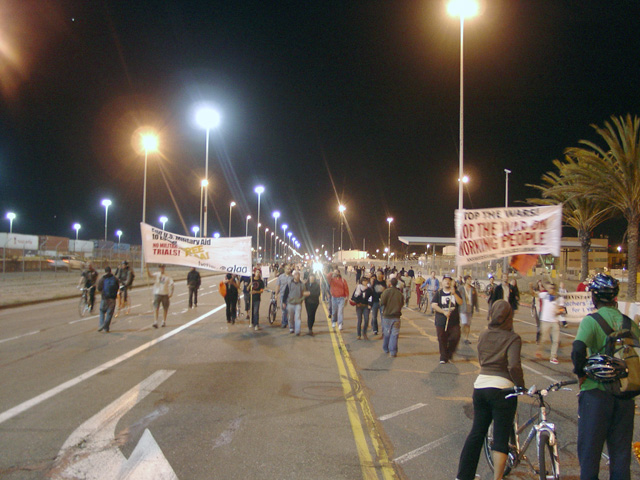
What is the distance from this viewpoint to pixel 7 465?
448cm

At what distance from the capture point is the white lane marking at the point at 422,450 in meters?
4.78

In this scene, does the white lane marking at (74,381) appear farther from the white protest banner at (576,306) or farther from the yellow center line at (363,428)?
the white protest banner at (576,306)

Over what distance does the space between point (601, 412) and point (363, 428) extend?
114 inches

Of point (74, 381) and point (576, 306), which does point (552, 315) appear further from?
point (74, 381)

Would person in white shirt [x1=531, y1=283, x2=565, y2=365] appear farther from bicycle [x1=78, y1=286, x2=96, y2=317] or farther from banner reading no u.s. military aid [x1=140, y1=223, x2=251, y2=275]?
bicycle [x1=78, y1=286, x2=96, y2=317]

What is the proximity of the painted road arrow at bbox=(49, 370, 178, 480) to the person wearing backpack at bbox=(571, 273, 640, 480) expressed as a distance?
3.47 meters

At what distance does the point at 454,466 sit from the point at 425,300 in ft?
57.3

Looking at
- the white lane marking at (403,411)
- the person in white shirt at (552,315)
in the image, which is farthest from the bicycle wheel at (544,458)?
the person in white shirt at (552,315)

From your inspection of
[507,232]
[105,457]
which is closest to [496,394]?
[105,457]

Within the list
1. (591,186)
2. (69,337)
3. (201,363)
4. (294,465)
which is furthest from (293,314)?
(591,186)

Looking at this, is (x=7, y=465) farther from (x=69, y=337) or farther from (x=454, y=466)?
(x=69, y=337)

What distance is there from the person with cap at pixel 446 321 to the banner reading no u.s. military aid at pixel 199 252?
5623 mm

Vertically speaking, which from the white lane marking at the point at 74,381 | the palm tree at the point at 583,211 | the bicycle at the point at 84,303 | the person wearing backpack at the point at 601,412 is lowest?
the white lane marking at the point at 74,381

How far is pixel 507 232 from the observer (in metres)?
7.74
